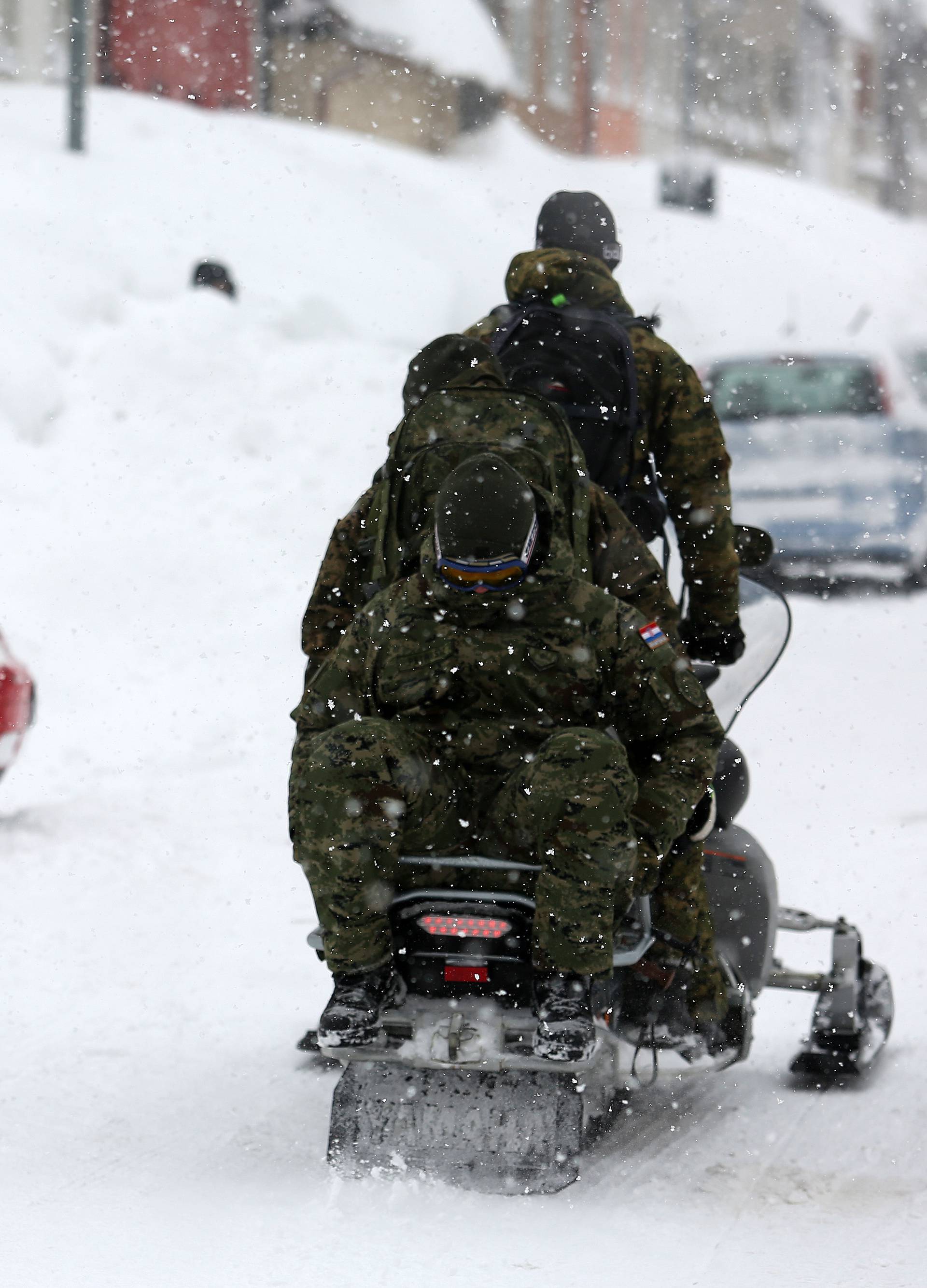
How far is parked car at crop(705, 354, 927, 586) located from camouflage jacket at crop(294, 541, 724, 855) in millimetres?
10087

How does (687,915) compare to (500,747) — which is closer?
(500,747)

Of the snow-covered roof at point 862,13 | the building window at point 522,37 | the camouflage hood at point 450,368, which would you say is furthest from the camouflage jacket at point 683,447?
the snow-covered roof at point 862,13

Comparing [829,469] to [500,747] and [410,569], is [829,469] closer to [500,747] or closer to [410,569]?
[410,569]

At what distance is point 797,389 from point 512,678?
36.3ft

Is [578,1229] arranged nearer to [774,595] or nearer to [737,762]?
[737,762]

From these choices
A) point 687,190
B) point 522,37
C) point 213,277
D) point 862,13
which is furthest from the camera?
point 862,13

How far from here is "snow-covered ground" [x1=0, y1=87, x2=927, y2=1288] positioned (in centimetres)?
395

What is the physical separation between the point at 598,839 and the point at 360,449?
37.2ft

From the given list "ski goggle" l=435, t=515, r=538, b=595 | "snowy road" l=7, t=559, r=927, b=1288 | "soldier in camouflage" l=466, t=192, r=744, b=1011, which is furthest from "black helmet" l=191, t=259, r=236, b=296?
"ski goggle" l=435, t=515, r=538, b=595

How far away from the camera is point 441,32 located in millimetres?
39375

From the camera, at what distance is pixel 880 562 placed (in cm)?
Result: 1477

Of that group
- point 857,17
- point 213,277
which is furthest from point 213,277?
point 857,17

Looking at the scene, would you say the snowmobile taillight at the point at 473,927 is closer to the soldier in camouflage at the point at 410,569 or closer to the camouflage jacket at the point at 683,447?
the soldier in camouflage at the point at 410,569

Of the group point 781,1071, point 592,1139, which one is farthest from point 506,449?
point 781,1071
